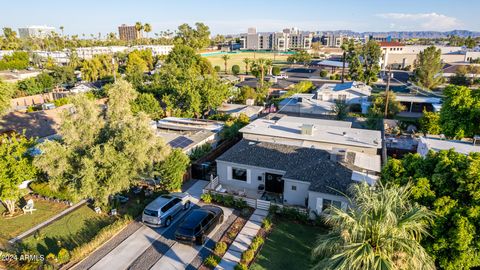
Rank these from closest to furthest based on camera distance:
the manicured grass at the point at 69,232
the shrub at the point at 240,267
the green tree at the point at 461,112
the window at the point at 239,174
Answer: the shrub at the point at 240,267, the manicured grass at the point at 69,232, the window at the point at 239,174, the green tree at the point at 461,112

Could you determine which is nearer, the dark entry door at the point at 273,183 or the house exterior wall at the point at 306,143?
the dark entry door at the point at 273,183

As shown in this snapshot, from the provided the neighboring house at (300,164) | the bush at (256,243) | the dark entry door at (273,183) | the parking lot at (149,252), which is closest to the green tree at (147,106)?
the neighboring house at (300,164)

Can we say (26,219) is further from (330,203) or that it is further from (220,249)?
(330,203)

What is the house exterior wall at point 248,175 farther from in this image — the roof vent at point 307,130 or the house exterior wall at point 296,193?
the roof vent at point 307,130

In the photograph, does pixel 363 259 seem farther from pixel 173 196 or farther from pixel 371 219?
pixel 173 196

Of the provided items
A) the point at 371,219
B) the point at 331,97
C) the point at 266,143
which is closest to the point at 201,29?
the point at 331,97

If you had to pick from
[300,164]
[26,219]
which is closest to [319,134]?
[300,164]

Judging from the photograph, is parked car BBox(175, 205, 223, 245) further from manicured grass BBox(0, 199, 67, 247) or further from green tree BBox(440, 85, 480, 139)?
green tree BBox(440, 85, 480, 139)
